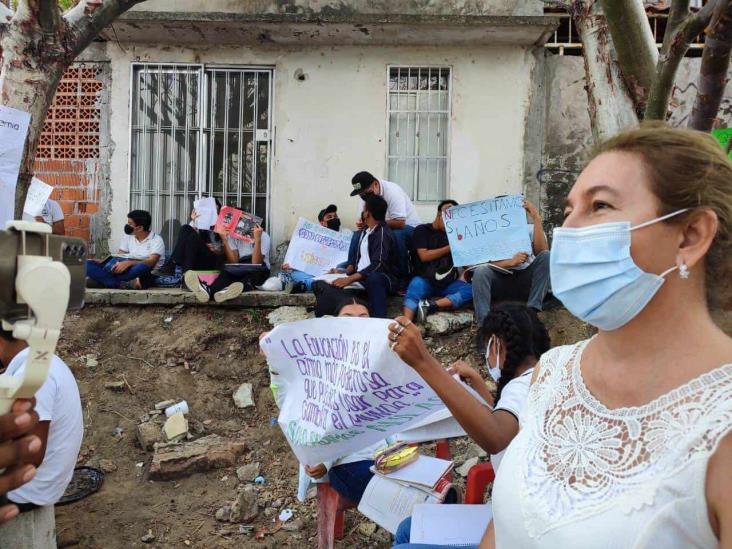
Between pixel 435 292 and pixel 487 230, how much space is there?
0.82m

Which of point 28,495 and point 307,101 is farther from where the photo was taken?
point 307,101

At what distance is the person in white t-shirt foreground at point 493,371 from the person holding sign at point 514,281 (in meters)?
2.91

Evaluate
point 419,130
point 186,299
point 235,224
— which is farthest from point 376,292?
point 419,130

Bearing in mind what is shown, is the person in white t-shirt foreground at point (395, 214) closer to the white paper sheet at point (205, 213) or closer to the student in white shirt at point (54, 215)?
the white paper sheet at point (205, 213)

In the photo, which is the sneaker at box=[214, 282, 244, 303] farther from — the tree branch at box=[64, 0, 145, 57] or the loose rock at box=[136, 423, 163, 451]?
the tree branch at box=[64, 0, 145, 57]

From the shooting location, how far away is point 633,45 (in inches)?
117

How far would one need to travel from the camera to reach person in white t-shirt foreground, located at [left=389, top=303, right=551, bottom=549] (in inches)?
81.4

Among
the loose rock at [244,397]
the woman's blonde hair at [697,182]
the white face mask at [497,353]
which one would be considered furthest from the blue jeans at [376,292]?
the woman's blonde hair at [697,182]

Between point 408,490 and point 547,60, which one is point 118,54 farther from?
point 408,490

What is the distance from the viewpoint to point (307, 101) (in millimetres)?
8422

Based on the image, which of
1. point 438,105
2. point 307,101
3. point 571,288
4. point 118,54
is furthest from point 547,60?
point 571,288

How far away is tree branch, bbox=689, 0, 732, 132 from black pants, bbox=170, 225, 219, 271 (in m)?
5.68

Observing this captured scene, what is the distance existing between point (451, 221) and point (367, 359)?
12.3ft

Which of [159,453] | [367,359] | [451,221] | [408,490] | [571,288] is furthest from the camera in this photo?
[451,221]
